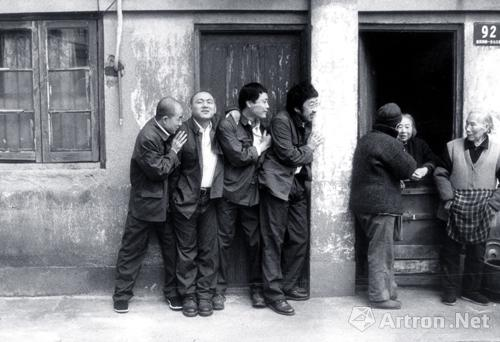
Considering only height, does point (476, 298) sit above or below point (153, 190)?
below

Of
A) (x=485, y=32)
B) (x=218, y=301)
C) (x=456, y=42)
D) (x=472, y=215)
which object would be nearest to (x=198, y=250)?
(x=218, y=301)

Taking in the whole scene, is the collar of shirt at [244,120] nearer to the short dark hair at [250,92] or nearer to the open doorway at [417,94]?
the short dark hair at [250,92]

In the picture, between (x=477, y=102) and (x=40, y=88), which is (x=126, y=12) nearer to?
(x=40, y=88)

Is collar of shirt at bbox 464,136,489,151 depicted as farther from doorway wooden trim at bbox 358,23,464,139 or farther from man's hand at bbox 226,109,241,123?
man's hand at bbox 226,109,241,123

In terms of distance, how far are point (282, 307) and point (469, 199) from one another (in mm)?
2068

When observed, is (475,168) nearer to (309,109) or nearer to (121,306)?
(309,109)

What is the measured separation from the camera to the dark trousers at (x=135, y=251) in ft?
18.8

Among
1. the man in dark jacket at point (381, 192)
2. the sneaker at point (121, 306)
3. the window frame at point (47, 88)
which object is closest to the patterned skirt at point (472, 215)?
the man in dark jacket at point (381, 192)

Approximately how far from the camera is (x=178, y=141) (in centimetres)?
551

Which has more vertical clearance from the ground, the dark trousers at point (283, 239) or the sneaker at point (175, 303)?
the dark trousers at point (283, 239)

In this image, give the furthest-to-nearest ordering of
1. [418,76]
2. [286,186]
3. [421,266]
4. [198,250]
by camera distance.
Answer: [418,76] → [421,266] → [198,250] → [286,186]

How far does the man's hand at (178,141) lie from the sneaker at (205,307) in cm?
145

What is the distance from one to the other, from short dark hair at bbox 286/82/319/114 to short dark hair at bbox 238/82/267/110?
11.4 inches

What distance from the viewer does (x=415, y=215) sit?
643 cm
